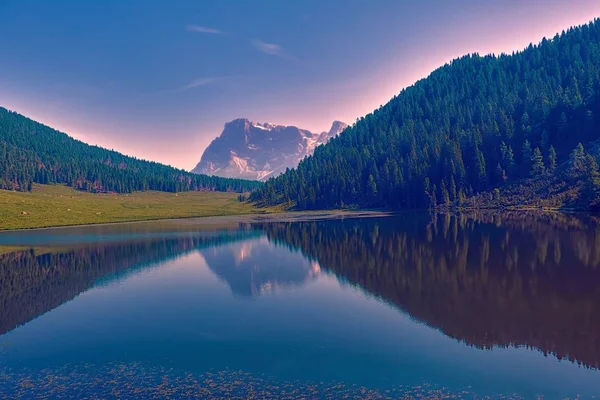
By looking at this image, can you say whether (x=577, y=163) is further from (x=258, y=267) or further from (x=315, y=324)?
(x=315, y=324)

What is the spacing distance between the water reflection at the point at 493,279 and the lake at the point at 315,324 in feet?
0.72

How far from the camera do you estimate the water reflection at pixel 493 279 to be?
30797 mm

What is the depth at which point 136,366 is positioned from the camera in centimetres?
2762

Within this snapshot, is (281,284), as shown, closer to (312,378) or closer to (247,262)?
(247,262)

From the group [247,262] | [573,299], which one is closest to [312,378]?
[573,299]

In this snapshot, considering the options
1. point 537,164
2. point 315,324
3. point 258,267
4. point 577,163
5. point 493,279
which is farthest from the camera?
point 537,164

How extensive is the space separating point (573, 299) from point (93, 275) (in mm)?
60664

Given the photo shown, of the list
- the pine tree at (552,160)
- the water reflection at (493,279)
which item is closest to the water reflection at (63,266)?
the water reflection at (493,279)

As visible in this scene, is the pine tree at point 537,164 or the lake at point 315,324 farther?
the pine tree at point 537,164

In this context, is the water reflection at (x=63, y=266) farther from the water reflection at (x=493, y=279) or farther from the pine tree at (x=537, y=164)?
the pine tree at (x=537, y=164)

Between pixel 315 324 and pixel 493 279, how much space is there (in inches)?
937

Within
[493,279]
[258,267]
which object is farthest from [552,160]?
[258,267]

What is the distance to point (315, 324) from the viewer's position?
117 feet

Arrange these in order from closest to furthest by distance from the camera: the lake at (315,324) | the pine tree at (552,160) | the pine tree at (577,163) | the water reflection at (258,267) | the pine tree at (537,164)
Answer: the lake at (315,324) < the water reflection at (258,267) < the pine tree at (577,163) < the pine tree at (552,160) < the pine tree at (537,164)
